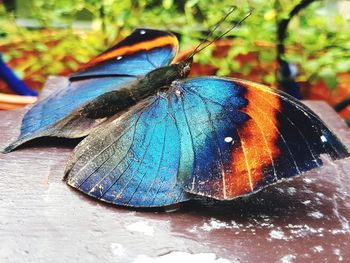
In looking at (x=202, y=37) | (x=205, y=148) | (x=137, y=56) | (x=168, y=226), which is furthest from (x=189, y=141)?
(x=202, y=37)

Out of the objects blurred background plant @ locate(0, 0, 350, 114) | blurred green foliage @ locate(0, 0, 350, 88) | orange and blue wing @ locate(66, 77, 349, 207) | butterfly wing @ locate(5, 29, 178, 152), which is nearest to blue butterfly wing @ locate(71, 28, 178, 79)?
butterfly wing @ locate(5, 29, 178, 152)

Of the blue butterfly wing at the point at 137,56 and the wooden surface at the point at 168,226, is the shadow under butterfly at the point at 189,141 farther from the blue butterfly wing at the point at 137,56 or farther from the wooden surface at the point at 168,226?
the blue butterfly wing at the point at 137,56

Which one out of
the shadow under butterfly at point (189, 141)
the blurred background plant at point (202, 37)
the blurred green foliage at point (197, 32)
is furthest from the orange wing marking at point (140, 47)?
the blurred green foliage at point (197, 32)

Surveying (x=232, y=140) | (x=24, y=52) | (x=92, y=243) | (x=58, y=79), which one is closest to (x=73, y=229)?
(x=92, y=243)

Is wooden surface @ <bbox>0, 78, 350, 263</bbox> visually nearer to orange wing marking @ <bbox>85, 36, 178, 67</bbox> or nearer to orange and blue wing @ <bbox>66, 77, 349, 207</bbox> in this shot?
orange and blue wing @ <bbox>66, 77, 349, 207</bbox>

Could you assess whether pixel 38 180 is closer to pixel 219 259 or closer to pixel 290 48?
pixel 219 259

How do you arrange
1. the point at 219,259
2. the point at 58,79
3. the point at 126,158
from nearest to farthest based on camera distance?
the point at 219,259, the point at 126,158, the point at 58,79

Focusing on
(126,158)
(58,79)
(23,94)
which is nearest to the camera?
(126,158)
